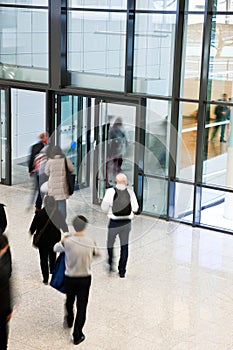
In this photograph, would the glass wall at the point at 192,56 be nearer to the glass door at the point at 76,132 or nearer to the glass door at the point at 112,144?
the glass door at the point at 112,144

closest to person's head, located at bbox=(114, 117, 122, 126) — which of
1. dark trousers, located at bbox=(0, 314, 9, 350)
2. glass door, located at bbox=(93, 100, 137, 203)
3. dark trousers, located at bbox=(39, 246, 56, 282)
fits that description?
glass door, located at bbox=(93, 100, 137, 203)

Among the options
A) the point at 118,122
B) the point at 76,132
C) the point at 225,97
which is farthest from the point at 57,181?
the point at 76,132

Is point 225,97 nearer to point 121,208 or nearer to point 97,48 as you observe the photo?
point 97,48

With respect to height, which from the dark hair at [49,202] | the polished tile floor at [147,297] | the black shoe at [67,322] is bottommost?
the polished tile floor at [147,297]

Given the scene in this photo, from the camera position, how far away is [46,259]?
8367 millimetres

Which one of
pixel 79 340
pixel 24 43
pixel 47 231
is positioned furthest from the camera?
pixel 24 43

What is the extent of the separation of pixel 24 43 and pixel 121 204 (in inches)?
222

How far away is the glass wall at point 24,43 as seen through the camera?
12461mm

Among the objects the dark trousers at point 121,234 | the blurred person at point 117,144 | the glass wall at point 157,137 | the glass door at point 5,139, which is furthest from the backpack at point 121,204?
the glass door at point 5,139

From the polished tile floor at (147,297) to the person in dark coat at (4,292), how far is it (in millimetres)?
560

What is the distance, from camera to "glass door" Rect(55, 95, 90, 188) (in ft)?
41.7

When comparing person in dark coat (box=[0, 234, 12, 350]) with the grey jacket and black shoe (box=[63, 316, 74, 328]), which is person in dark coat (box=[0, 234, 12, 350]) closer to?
black shoe (box=[63, 316, 74, 328])

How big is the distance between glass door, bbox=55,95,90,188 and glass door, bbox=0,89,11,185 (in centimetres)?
108

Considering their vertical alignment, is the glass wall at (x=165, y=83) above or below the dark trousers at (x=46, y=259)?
above
